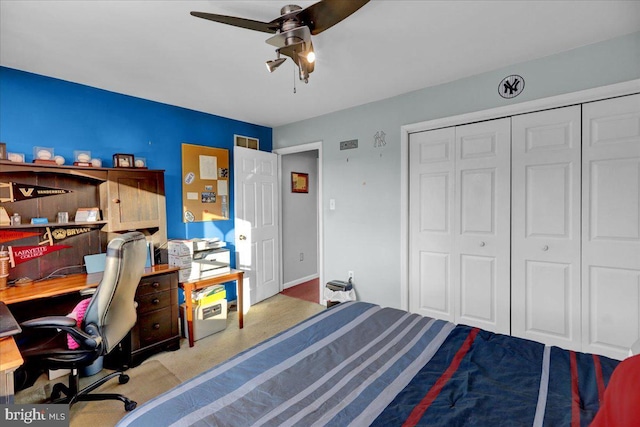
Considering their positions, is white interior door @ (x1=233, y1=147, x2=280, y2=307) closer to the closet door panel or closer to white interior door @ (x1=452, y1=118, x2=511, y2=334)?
the closet door panel

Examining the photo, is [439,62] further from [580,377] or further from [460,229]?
[580,377]

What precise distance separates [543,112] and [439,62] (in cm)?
95

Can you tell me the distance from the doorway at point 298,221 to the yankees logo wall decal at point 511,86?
248cm

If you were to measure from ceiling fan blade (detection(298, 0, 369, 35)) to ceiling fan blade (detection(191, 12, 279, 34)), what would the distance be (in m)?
0.17

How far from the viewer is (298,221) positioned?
504 centimetres

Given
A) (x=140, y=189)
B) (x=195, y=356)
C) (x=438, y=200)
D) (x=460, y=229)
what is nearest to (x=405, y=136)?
(x=438, y=200)

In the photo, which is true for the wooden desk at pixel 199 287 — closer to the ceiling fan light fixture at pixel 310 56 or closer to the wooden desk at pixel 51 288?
the wooden desk at pixel 51 288

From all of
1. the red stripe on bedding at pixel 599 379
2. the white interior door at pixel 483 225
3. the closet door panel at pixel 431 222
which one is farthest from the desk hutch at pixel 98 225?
the red stripe on bedding at pixel 599 379

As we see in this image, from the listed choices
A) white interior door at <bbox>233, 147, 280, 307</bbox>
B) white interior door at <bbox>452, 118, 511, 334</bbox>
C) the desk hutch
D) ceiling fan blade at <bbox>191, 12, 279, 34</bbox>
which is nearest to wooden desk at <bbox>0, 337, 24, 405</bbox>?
the desk hutch

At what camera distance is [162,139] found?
3.38 meters

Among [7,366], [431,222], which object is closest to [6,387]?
[7,366]
